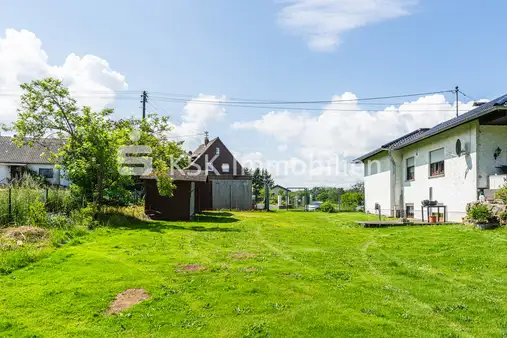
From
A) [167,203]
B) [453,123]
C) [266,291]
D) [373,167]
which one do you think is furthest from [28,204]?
[373,167]

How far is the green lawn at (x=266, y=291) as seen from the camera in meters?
4.05

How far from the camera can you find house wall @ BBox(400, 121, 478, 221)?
13.4 meters

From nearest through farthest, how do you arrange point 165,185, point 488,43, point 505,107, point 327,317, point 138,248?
point 327,317
point 138,248
point 505,107
point 488,43
point 165,185

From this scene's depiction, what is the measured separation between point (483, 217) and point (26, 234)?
12621mm

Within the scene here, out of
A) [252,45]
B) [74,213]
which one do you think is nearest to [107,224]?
[74,213]

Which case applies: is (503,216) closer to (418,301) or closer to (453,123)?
(453,123)

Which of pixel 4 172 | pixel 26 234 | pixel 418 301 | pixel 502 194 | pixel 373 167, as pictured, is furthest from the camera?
pixel 4 172

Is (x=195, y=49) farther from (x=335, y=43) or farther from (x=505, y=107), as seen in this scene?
(x=505, y=107)

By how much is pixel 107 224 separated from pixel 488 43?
1596cm

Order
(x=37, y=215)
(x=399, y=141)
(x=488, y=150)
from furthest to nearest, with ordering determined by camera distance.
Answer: (x=399, y=141) → (x=488, y=150) → (x=37, y=215)

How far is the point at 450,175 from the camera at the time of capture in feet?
48.6

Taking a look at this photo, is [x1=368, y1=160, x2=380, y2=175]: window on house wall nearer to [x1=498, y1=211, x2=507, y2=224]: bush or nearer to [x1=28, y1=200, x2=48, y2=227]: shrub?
[x1=498, y1=211, x2=507, y2=224]: bush

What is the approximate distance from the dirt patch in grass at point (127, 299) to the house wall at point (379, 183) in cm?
1809

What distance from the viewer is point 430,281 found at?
5832 mm
